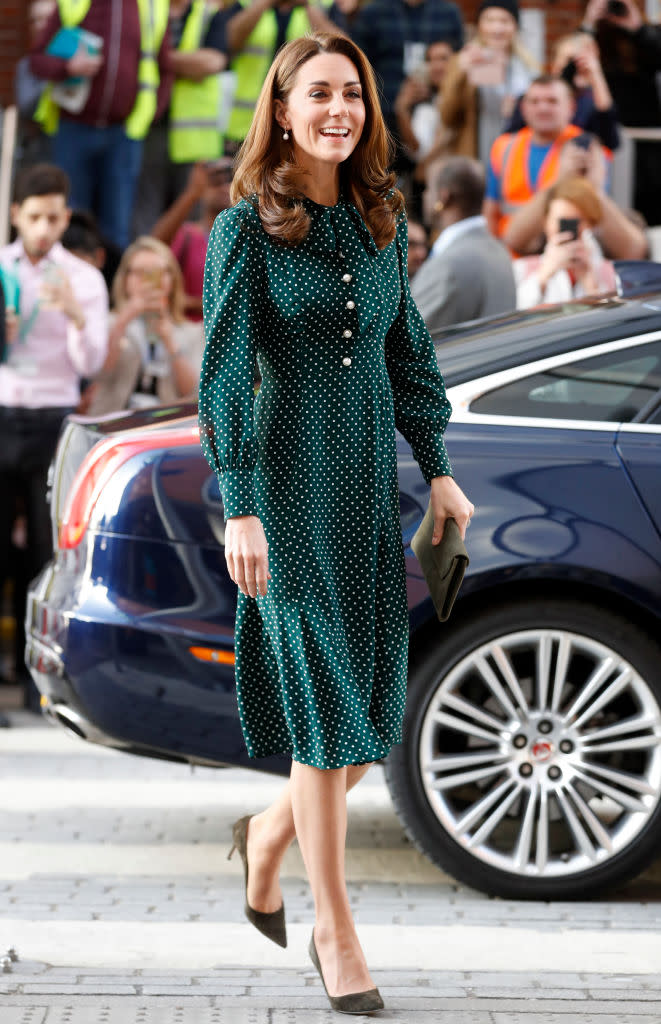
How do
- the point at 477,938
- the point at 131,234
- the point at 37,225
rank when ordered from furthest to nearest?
the point at 131,234
the point at 37,225
the point at 477,938

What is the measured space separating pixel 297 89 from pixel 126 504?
1.60 meters

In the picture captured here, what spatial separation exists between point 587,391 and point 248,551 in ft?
5.72

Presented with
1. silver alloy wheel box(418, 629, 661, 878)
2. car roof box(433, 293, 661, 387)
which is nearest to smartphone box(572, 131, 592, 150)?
car roof box(433, 293, 661, 387)

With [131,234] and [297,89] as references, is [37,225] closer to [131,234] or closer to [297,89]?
[131,234]

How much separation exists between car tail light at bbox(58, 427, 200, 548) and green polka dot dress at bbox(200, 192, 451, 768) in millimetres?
1210

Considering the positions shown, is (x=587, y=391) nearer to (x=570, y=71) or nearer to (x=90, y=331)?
(x=90, y=331)

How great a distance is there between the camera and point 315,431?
378 centimetres

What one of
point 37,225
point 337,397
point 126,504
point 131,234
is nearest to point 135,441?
point 126,504

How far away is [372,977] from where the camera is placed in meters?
4.14

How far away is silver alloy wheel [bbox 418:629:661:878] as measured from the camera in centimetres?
488

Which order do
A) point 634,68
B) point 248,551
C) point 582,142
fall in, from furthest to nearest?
point 634,68 < point 582,142 < point 248,551

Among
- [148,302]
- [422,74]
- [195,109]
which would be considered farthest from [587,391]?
[422,74]

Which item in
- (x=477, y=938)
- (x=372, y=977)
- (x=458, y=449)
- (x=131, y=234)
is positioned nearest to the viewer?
(x=372, y=977)

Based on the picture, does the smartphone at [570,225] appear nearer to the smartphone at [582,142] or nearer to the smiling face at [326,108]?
the smartphone at [582,142]
